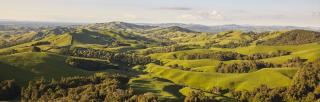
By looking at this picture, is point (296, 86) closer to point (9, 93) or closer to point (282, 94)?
point (282, 94)

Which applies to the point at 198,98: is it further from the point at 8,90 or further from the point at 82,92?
the point at 8,90

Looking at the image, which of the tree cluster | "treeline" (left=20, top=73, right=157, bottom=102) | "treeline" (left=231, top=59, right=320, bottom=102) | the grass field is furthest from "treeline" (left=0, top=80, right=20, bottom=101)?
"treeline" (left=231, top=59, right=320, bottom=102)

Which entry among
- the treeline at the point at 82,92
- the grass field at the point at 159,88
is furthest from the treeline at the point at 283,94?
the treeline at the point at 82,92

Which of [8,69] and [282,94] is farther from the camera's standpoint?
[8,69]

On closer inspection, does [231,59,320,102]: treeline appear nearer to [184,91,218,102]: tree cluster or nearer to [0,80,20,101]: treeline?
[184,91,218,102]: tree cluster

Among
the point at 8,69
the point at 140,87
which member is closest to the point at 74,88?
the point at 140,87

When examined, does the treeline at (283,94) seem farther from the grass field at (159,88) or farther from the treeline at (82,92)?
the treeline at (82,92)
